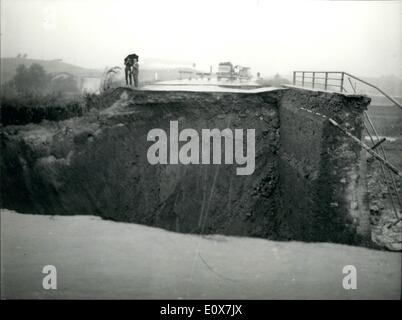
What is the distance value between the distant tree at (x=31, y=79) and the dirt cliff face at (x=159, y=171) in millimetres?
2545

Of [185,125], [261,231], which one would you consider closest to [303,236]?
[261,231]

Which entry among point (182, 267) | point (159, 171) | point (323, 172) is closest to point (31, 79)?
point (159, 171)

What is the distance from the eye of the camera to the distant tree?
45.1ft

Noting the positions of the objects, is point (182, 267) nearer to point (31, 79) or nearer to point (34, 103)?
point (34, 103)

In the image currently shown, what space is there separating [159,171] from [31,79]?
23.6 feet

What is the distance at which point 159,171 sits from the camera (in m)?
11.9

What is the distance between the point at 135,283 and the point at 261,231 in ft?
21.5

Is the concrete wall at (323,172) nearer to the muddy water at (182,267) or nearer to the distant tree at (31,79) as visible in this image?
the muddy water at (182,267)

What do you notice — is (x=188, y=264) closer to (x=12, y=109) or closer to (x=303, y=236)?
(x=303, y=236)

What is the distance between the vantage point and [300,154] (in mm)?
11031

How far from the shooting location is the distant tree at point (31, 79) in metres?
13.8

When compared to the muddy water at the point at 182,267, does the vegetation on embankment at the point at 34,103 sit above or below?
above

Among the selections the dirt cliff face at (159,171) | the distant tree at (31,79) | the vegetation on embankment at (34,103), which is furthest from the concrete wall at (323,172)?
the distant tree at (31,79)

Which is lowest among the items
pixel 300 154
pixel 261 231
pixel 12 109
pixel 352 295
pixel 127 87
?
pixel 261 231
